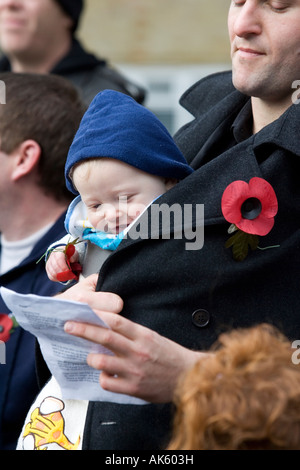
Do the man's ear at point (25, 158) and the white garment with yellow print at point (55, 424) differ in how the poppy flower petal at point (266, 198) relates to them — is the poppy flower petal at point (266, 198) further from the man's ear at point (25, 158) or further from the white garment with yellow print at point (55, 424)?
the man's ear at point (25, 158)

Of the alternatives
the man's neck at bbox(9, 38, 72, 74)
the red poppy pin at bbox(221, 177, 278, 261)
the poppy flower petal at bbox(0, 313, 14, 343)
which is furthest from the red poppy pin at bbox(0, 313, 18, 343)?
the man's neck at bbox(9, 38, 72, 74)

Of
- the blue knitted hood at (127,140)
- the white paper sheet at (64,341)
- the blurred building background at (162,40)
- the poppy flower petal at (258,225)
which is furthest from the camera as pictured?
the blurred building background at (162,40)

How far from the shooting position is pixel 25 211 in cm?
368

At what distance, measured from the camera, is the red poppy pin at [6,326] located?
3293 mm

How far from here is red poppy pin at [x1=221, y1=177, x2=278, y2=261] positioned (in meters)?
2.25

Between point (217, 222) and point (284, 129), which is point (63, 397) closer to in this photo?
point (217, 222)

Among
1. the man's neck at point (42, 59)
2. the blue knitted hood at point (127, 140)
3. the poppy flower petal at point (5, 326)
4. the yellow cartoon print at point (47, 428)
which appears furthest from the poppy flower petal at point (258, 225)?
the man's neck at point (42, 59)

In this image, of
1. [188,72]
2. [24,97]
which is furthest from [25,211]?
[188,72]

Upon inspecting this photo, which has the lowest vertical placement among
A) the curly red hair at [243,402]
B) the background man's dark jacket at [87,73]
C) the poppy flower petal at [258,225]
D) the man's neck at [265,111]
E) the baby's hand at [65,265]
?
the background man's dark jacket at [87,73]

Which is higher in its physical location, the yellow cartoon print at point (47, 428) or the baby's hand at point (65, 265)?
the baby's hand at point (65, 265)

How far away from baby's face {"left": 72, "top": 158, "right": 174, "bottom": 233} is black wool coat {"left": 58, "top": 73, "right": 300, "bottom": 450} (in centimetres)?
15

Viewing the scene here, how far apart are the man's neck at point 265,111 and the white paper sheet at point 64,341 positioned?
920mm

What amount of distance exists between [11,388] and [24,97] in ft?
4.00
